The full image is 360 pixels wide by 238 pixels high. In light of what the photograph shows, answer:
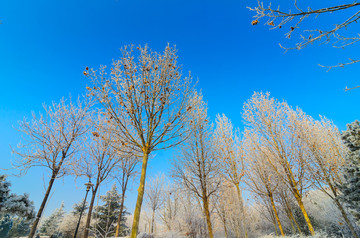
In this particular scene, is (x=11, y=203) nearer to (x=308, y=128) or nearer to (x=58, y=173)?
(x=58, y=173)

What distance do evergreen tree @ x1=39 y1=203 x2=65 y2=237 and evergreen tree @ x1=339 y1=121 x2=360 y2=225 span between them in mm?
32500

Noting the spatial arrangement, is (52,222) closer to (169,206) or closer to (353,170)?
(169,206)

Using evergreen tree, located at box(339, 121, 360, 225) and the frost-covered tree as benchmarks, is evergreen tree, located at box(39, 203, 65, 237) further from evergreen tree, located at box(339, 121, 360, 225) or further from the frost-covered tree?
evergreen tree, located at box(339, 121, 360, 225)

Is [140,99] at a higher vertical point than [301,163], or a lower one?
higher

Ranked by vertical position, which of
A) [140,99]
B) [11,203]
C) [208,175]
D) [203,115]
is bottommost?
[11,203]

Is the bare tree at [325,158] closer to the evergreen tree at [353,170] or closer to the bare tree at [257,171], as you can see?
the evergreen tree at [353,170]

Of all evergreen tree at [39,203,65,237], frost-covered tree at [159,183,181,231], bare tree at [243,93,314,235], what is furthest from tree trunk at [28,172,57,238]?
evergreen tree at [39,203,65,237]

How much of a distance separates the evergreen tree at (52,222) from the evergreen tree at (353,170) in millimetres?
32500

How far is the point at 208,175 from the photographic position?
7.76m

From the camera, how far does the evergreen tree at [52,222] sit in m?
23.5

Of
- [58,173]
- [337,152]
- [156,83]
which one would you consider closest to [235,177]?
[337,152]

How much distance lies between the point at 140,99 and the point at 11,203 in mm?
5195

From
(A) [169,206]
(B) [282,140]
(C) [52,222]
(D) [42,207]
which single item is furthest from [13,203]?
(C) [52,222]

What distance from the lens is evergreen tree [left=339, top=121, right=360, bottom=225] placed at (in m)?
6.59
